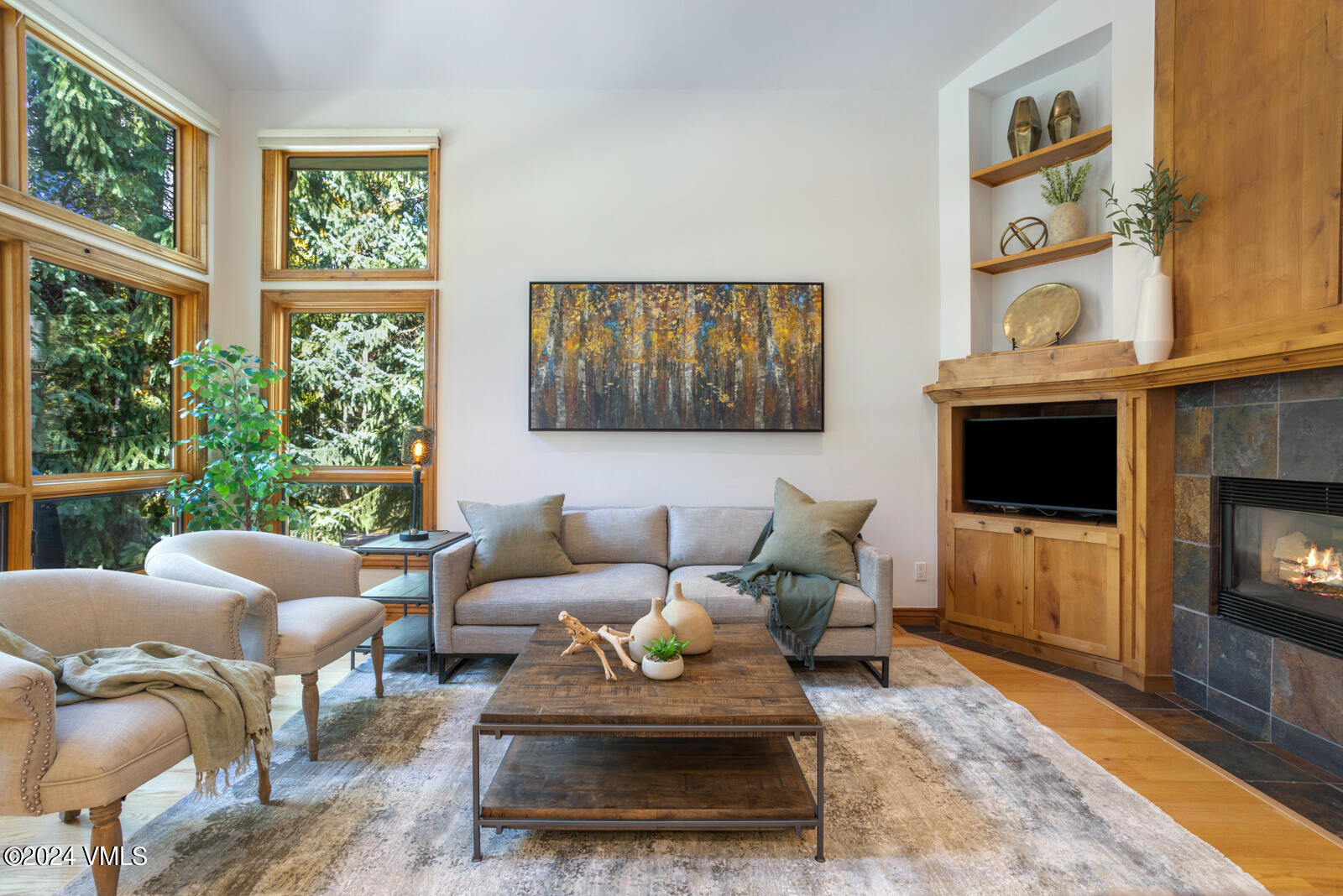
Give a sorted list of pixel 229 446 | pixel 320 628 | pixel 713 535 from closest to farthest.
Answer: pixel 320 628 → pixel 229 446 → pixel 713 535

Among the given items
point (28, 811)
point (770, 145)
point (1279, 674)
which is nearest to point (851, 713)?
point (1279, 674)

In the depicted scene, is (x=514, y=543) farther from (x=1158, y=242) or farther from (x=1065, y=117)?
(x=1065, y=117)

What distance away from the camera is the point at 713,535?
3.55m

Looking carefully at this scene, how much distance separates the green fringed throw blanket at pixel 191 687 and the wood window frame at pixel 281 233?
2.62 meters

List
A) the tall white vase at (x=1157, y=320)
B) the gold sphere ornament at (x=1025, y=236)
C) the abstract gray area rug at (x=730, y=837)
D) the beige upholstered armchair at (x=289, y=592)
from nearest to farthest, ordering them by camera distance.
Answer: the abstract gray area rug at (x=730, y=837) → the beige upholstered armchair at (x=289, y=592) → the tall white vase at (x=1157, y=320) → the gold sphere ornament at (x=1025, y=236)

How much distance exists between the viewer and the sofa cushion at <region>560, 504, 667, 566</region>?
139 inches

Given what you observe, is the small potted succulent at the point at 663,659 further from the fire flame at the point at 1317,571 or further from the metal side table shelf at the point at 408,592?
the fire flame at the point at 1317,571

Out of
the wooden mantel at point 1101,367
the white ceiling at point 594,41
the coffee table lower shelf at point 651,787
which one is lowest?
the coffee table lower shelf at point 651,787

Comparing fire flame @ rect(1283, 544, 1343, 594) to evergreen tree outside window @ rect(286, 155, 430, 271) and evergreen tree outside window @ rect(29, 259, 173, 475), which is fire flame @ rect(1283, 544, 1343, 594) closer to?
evergreen tree outside window @ rect(286, 155, 430, 271)

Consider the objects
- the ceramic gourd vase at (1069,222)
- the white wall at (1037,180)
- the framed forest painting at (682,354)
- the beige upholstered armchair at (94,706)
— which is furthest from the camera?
the framed forest painting at (682,354)

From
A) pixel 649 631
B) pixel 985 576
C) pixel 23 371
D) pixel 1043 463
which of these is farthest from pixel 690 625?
pixel 23 371

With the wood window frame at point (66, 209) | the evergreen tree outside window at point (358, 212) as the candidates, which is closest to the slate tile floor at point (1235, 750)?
the evergreen tree outside window at point (358, 212)

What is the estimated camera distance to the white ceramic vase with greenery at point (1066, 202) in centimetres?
335

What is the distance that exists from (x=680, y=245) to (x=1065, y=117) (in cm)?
217
